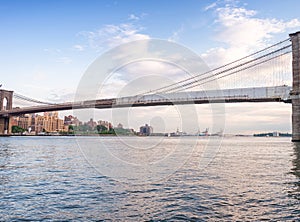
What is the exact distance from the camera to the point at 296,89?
123 feet

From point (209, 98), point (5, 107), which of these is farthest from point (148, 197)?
point (5, 107)

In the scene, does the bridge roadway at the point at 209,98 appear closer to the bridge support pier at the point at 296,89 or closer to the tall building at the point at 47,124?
the bridge support pier at the point at 296,89

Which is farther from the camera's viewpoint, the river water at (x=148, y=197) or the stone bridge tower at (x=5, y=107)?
the stone bridge tower at (x=5, y=107)

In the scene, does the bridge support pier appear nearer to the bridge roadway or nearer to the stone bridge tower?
the bridge roadway

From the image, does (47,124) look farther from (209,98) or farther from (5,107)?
(209,98)

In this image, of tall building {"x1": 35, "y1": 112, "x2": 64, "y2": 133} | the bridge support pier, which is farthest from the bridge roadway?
tall building {"x1": 35, "y1": 112, "x2": 64, "y2": 133}

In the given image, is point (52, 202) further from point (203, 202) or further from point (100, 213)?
point (203, 202)

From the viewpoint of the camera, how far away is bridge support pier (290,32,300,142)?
36531 mm

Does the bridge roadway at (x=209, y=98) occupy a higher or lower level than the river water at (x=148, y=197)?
higher

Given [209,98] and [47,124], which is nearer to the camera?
[209,98]

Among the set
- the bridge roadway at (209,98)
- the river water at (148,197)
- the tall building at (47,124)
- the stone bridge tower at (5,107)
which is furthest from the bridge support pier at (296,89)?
the tall building at (47,124)

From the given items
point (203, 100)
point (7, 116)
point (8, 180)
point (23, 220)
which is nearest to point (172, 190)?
point (23, 220)

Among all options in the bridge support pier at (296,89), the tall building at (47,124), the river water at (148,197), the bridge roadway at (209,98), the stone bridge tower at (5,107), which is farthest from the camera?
the tall building at (47,124)

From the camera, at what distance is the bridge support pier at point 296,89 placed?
3653cm
